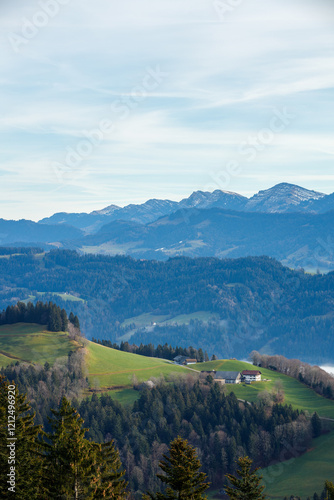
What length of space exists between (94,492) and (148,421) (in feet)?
446

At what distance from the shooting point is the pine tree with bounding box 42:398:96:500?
4047 cm

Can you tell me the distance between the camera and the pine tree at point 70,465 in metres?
40.5

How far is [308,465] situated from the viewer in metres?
153

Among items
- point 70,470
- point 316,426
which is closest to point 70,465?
point 70,470

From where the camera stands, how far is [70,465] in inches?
1586

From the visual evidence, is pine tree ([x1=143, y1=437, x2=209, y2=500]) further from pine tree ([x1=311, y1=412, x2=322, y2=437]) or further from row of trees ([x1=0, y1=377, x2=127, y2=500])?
pine tree ([x1=311, y1=412, x2=322, y2=437])

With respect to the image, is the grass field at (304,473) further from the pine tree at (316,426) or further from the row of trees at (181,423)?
the row of trees at (181,423)

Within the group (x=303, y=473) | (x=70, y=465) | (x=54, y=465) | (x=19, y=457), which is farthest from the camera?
(x=303, y=473)

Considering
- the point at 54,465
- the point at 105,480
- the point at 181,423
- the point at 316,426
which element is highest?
the point at 54,465

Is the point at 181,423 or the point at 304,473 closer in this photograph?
the point at 304,473

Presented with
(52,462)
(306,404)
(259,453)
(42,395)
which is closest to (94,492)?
(52,462)

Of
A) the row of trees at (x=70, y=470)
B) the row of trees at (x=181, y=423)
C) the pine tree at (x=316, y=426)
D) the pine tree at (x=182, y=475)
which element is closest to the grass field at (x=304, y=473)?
the pine tree at (x=316, y=426)

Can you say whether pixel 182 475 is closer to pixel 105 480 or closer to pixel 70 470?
pixel 70 470

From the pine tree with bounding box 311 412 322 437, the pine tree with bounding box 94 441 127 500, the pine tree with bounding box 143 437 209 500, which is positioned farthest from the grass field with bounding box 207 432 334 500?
the pine tree with bounding box 143 437 209 500
